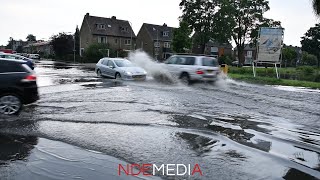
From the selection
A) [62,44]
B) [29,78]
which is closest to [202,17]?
[62,44]

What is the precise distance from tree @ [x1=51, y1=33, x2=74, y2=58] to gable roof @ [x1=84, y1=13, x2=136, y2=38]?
570 centimetres

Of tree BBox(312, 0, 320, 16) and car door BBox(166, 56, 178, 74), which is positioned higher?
tree BBox(312, 0, 320, 16)

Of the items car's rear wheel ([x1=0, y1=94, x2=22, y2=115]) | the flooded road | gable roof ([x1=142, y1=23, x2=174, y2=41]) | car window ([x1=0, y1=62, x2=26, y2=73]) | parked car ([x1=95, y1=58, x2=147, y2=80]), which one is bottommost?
the flooded road

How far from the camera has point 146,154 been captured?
5.88 m

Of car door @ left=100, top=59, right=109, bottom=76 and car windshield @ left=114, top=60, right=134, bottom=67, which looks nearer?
car windshield @ left=114, top=60, right=134, bottom=67

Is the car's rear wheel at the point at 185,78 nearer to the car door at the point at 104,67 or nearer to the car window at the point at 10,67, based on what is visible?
the car door at the point at 104,67

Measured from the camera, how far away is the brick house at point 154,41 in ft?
253

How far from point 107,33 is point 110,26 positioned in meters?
2.46

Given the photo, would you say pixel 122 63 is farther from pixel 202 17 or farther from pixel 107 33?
pixel 107 33

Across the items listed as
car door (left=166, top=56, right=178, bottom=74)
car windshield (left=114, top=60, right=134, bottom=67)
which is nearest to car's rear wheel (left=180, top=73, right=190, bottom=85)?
car door (left=166, top=56, right=178, bottom=74)

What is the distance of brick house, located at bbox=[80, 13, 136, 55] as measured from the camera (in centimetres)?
7444

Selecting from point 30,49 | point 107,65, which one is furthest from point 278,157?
point 30,49

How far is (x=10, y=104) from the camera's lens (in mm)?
8875

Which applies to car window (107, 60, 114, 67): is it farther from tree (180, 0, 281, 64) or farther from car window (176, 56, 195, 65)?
tree (180, 0, 281, 64)
